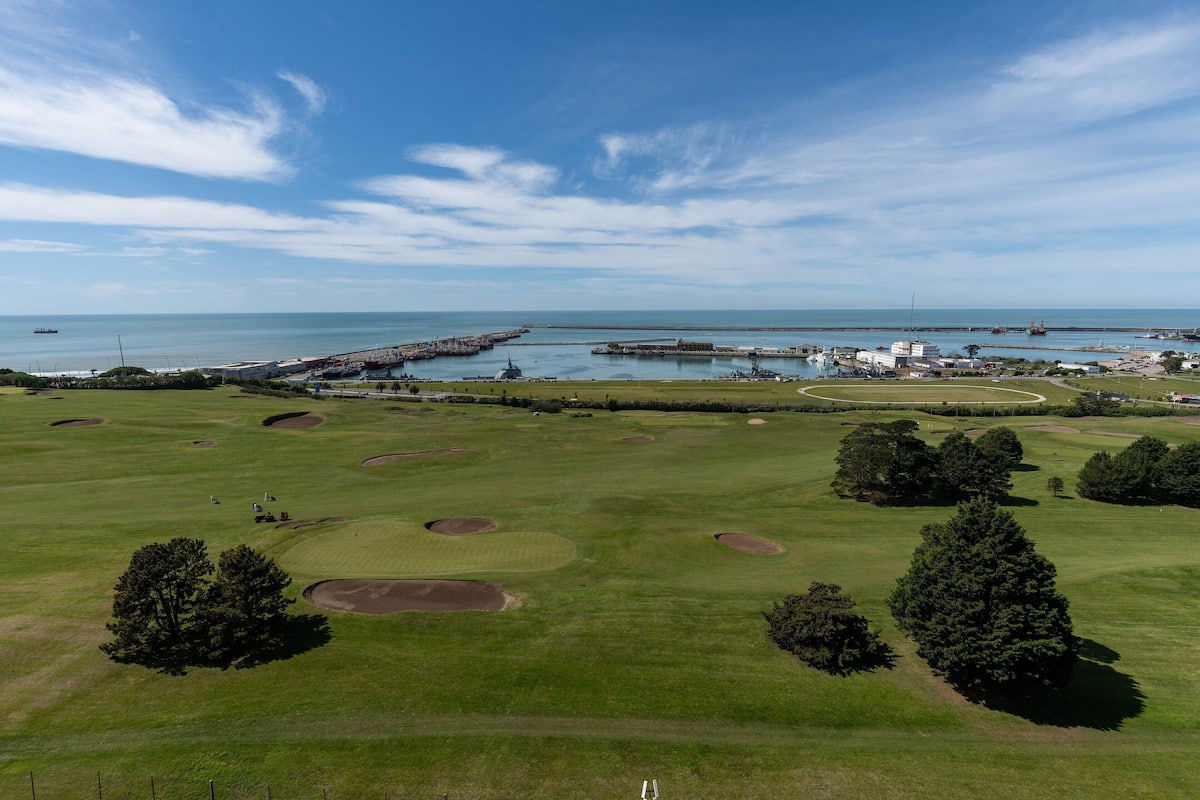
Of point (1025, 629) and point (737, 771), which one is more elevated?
point (1025, 629)

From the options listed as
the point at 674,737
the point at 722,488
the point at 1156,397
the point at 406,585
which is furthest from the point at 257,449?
the point at 1156,397

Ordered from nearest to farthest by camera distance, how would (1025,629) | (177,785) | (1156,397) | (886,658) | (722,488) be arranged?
(177,785), (1025,629), (886,658), (722,488), (1156,397)

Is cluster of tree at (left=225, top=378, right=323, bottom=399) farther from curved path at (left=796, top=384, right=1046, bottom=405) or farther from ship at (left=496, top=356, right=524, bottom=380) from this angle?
curved path at (left=796, top=384, right=1046, bottom=405)

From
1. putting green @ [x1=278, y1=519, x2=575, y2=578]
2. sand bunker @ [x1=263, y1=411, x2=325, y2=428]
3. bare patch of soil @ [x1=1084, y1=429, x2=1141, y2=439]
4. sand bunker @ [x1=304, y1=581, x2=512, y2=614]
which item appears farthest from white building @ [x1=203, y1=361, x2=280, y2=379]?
bare patch of soil @ [x1=1084, y1=429, x2=1141, y2=439]

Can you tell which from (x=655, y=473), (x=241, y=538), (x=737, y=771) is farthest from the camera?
(x=655, y=473)

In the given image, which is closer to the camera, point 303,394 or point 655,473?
point 655,473

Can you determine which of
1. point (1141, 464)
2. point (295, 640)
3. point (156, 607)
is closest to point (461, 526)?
point (295, 640)

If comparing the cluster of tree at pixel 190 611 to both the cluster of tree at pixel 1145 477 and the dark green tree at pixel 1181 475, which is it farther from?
the dark green tree at pixel 1181 475

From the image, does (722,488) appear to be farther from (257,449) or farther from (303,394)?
(303,394)
